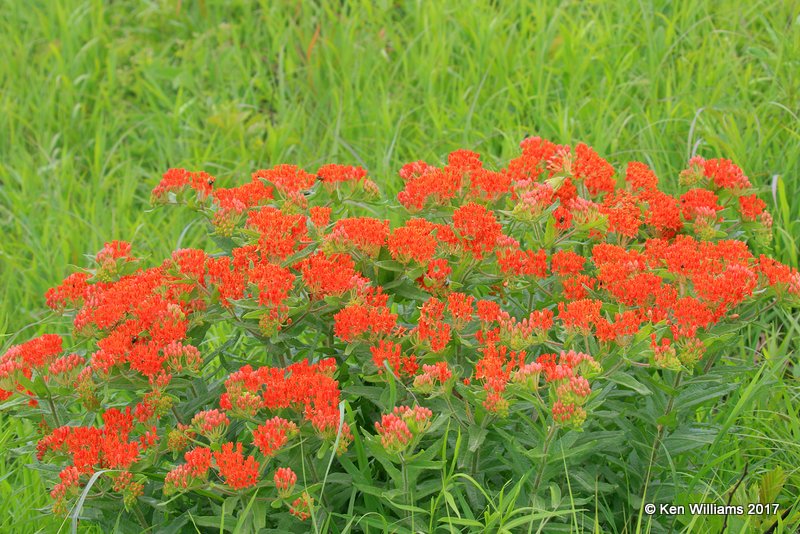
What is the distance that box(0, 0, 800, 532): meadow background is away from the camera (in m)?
4.80

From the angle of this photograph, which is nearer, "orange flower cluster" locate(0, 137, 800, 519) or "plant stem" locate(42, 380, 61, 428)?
"orange flower cluster" locate(0, 137, 800, 519)

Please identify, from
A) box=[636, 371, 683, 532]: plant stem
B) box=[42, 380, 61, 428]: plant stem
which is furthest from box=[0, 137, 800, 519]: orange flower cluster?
box=[636, 371, 683, 532]: plant stem

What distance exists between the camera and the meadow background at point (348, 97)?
4801 mm

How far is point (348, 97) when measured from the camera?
556 centimetres

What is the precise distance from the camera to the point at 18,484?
3.76 metres

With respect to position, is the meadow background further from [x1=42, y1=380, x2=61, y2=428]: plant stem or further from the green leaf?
Result: the green leaf

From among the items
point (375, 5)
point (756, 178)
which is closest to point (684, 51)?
point (756, 178)

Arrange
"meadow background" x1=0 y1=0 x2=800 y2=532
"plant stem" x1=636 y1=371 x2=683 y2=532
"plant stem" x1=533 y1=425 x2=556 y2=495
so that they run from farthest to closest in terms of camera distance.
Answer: "meadow background" x1=0 y1=0 x2=800 y2=532
"plant stem" x1=636 y1=371 x2=683 y2=532
"plant stem" x1=533 y1=425 x2=556 y2=495

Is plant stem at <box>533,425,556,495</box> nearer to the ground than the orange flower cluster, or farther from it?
nearer to the ground

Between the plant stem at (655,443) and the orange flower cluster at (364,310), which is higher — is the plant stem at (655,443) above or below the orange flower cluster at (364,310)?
below

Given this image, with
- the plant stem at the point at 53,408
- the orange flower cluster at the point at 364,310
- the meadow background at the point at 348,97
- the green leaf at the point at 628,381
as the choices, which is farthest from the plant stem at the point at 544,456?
the meadow background at the point at 348,97

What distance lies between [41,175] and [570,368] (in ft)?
13.9

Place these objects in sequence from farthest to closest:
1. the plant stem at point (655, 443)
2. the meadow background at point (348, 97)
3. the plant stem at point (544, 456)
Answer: the meadow background at point (348, 97) → the plant stem at point (655, 443) → the plant stem at point (544, 456)

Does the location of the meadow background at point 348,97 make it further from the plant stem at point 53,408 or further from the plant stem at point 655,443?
the plant stem at point 655,443
